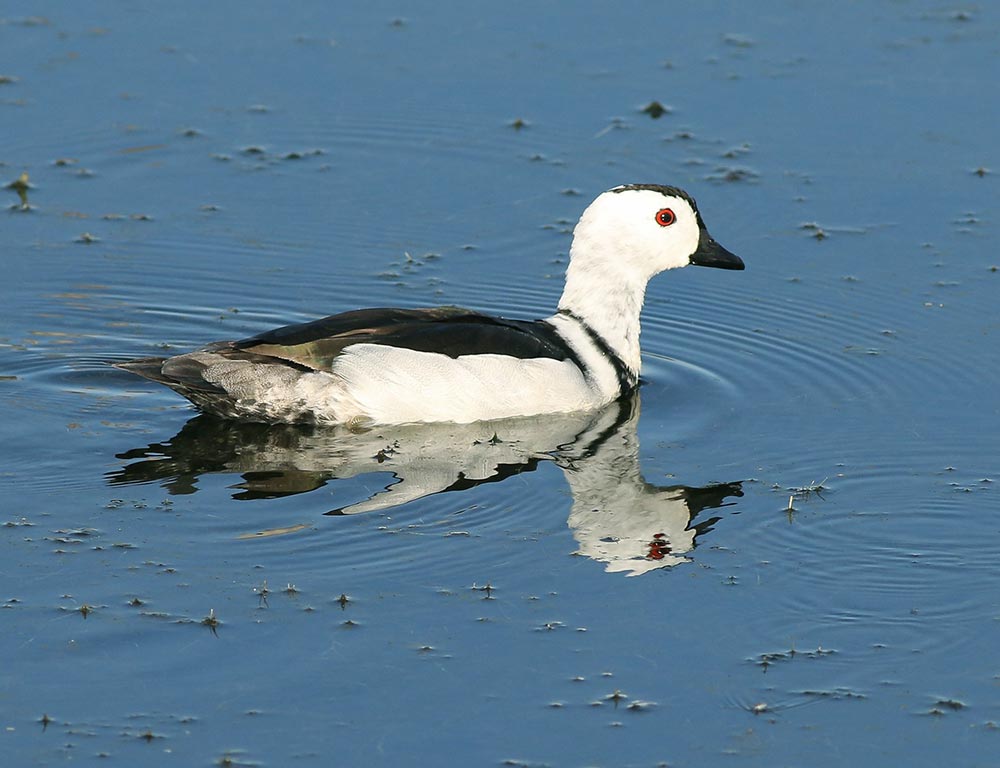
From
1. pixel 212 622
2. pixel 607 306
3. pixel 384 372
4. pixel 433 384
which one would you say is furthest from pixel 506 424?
pixel 212 622

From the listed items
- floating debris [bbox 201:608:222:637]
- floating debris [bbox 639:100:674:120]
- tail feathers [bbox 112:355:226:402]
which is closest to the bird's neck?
tail feathers [bbox 112:355:226:402]

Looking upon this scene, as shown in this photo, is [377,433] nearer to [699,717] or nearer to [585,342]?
[585,342]

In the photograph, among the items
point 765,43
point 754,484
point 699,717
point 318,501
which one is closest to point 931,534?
point 754,484

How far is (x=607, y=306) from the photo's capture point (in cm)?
1229

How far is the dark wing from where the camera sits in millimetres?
11289

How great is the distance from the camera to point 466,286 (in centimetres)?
1349

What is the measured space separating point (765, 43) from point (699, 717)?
34.0ft

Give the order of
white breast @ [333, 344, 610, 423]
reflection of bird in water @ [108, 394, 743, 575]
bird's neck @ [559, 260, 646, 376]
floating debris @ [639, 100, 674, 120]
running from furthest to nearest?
floating debris @ [639, 100, 674, 120], bird's neck @ [559, 260, 646, 376], white breast @ [333, 344, 610, 423], reflection of bird in water @ [108, 394, 743, 575]

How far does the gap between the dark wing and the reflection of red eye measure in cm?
146

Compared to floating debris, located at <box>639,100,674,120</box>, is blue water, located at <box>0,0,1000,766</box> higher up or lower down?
lower down

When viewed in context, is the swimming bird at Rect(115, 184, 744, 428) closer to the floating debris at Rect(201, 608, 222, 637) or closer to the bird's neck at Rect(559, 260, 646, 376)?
the bird's neck at Rect(559, 260, 646, 376)

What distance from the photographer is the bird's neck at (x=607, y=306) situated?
40.2 ft

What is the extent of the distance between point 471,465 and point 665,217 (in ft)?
8.50

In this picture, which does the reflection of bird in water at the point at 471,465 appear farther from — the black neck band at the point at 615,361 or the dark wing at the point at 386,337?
the dark wing at the point at 386,337
